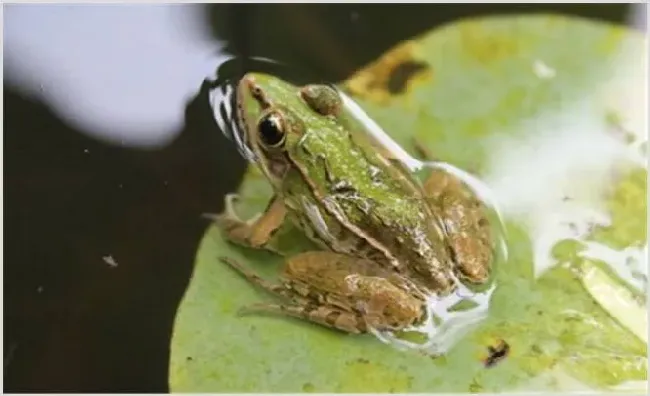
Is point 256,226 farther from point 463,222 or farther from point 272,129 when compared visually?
point 463,222

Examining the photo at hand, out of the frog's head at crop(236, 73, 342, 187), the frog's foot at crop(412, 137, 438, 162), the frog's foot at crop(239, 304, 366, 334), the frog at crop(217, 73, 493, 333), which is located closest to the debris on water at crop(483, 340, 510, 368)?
the frog at crop(217, 73, 493, 333)

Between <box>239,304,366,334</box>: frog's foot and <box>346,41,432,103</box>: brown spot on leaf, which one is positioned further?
<box>346,41,432,103</box>: brown spot on leaf

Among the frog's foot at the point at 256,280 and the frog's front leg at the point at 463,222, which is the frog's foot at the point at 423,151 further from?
the frog's foot at the point at 256,280

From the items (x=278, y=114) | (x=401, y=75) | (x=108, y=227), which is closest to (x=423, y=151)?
(x=401, y=75)

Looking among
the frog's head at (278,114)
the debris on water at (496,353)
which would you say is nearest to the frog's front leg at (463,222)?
the debris on water at (496,353)

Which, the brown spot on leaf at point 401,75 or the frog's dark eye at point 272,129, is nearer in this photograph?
the frog's dark eye at point 272,129

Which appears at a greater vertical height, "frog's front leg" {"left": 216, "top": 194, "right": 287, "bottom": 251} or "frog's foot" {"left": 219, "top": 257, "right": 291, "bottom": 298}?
"frog's front leg" {"left": 216, "top": 194, "right": 287, "bottom": 251}

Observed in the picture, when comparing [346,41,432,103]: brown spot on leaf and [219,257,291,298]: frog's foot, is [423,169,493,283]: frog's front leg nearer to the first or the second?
[346,41,432,103]: brown spot on leaf
